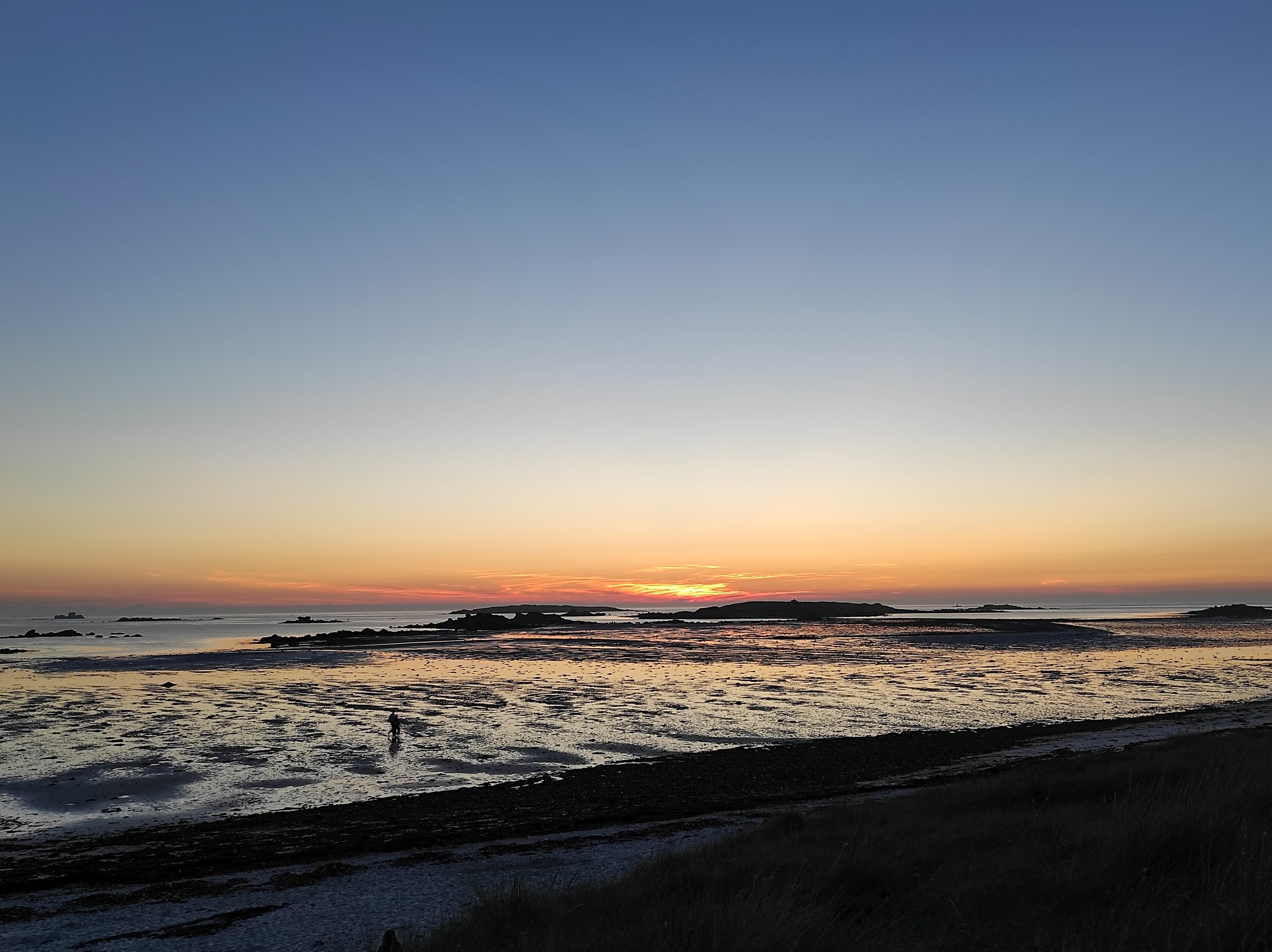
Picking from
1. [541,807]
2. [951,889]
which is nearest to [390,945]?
[951,889]

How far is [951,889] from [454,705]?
104 feet

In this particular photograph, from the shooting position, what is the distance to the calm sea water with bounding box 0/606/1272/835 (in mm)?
22469

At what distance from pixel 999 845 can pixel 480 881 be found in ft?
24.9

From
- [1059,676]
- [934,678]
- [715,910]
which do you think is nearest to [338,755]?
[715,910]

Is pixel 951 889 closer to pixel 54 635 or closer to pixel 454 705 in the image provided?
pixel 454 705

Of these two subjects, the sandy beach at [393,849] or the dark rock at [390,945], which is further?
the sandy beach at [393,849]

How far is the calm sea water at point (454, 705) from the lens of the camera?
22469 millimetres

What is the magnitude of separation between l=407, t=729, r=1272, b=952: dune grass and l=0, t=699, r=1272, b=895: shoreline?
5.43m

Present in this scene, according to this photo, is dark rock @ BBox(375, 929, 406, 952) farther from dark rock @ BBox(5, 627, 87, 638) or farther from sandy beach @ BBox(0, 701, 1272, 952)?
dark rock @ BBox(5, 627, 87, 638)

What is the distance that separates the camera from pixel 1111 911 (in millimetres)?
7848

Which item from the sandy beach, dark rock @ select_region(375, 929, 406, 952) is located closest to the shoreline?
the sandy beach

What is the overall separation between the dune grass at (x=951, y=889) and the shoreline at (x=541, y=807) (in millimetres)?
5434

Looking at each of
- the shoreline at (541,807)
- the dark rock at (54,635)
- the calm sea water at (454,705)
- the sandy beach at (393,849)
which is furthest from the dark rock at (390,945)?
the dark rock at (54,635)

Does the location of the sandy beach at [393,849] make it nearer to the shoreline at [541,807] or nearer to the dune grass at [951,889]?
the shoreline at [541,807]
